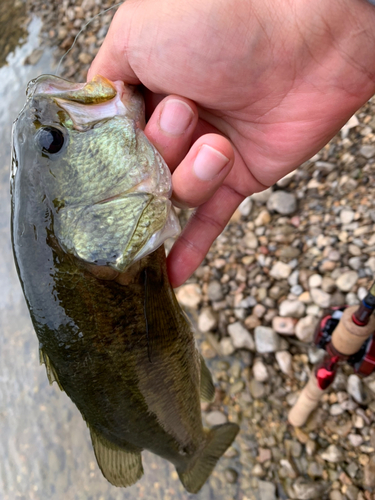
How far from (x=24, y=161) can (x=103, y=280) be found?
0.66m

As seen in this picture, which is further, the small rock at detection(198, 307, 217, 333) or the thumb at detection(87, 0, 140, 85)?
the small rock at detection(198, 307, 217, 333)

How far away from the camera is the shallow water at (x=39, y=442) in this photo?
12.2ft

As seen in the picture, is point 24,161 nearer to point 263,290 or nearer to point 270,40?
point 270,40

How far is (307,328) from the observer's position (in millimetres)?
3309

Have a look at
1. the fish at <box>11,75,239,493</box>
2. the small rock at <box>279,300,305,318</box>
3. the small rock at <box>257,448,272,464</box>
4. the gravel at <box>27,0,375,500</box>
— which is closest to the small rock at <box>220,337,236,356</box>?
the gravel at <box>27,0,375,500</box>

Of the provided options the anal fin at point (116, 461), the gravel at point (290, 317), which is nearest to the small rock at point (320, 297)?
the gravel at point (290, 317)

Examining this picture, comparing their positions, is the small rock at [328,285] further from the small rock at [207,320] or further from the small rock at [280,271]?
the small rock at [207,320]

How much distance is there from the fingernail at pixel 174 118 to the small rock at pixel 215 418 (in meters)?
2.72

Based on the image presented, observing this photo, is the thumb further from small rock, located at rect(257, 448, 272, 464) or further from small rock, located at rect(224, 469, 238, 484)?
small rock, located at rect(224, 469, 238, 484)

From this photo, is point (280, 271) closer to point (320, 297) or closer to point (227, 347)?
point (320, 297)

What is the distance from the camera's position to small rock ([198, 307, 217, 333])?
12.5 ft

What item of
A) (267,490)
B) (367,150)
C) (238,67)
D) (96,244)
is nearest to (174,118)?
(238,67)

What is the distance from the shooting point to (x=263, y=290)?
364 cm

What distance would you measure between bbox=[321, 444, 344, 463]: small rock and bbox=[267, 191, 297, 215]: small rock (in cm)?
201
